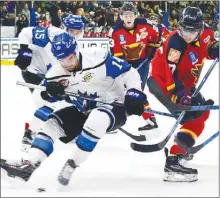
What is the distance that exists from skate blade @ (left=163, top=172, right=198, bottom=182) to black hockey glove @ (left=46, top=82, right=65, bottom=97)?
0.64 meters

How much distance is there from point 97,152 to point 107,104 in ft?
2.86

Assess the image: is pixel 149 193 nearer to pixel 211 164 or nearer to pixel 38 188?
pixel 38 188

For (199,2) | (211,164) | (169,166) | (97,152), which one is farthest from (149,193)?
(199,2)

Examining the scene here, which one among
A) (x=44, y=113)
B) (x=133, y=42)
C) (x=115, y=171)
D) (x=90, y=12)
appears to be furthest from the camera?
(x=90, y=12)

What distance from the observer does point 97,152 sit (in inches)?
132

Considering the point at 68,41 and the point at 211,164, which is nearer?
the point at 68,41

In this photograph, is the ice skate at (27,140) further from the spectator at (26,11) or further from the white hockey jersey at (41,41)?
the spectator at (26,11)

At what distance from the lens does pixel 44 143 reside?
2.41m

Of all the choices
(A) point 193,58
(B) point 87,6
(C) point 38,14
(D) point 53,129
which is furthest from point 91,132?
(B) point 87,6

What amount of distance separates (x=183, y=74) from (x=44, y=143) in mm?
862

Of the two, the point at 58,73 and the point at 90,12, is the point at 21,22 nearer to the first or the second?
the point at 90,12

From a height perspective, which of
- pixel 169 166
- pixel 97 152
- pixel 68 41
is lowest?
pixel 97 152

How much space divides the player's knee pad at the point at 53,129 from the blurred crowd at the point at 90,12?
4.85m

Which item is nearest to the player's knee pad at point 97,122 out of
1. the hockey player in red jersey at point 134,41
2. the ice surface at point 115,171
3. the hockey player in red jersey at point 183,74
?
the ice surface at point 115,171
